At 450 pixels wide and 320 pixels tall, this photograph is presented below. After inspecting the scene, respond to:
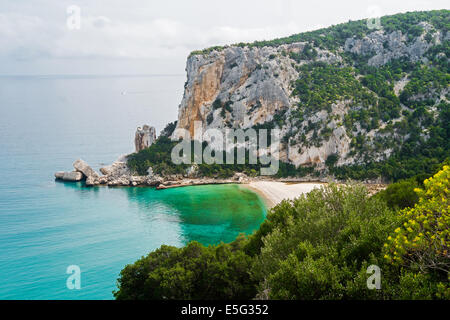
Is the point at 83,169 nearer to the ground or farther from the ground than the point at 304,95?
nearer to the ground

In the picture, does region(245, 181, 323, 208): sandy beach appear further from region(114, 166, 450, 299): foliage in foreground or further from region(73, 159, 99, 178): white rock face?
region(73, 159, 99, 178): white rock face

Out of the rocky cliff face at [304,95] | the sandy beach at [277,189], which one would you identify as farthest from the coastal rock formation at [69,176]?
the sandy beach at [277,189]

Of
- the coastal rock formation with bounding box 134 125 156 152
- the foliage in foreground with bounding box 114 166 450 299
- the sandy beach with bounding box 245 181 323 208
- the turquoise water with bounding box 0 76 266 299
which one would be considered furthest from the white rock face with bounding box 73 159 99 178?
the foliage in foreground with bounding box 114 166 450 299

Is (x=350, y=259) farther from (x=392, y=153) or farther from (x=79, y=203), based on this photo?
(x=392, y=153)

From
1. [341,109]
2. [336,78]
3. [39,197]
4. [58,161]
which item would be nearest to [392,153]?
[341,109]

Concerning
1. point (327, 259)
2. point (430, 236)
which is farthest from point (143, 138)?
point (430, 236)

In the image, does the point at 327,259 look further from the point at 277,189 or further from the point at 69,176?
the point at 69,176

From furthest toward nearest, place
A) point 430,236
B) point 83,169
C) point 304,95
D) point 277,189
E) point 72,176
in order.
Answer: point 304,95 < point 83,169 < point 72,176 < point 277,189 < point 430,236
